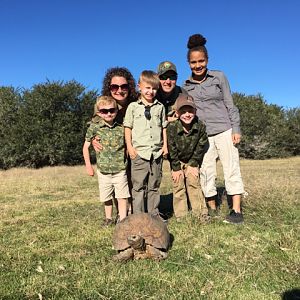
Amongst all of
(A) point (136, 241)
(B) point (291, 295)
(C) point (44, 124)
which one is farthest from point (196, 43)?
(C) point (44, 124)

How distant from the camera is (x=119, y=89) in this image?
6.13m

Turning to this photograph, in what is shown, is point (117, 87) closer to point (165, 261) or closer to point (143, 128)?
point (143, 128)

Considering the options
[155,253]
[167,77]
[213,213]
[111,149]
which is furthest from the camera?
[213,213]

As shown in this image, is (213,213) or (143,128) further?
(213,213)

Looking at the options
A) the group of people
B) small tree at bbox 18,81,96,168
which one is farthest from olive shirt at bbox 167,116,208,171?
small tree at bbox 18,81,96,168

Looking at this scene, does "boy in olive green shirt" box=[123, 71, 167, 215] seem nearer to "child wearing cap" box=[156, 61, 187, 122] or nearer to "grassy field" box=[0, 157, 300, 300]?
"child wearing cap" box=[156, 61, 187, 122]

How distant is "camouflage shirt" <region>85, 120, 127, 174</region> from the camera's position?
6.12m

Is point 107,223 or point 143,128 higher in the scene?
point 143,128

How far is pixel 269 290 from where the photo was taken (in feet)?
11.4

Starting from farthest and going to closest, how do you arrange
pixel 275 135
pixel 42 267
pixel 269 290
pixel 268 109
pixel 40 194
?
pixel 268 109 → pixel 275 135 → pixel 40 194 → pixel 42 267 → pixel 269 290

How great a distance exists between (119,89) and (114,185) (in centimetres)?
154

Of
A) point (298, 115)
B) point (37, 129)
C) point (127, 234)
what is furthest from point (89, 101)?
point (127, 234)

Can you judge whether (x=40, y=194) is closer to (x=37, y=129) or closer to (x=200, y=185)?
(x=200, y=185)

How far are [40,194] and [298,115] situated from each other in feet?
139
